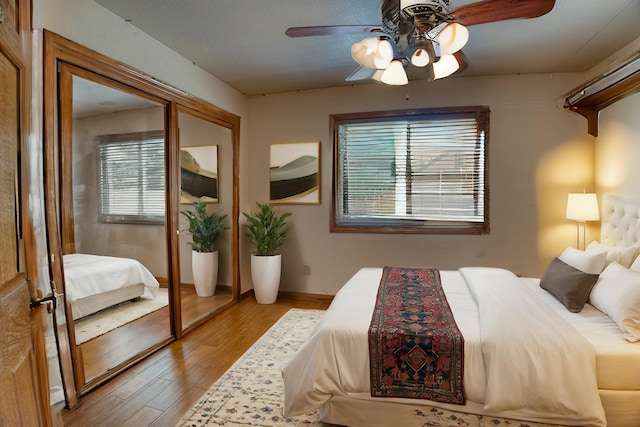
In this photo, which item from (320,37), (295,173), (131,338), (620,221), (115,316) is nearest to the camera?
→ (115,316)

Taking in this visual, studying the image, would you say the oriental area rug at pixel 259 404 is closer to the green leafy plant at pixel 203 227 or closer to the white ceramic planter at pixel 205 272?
the white ceramic planter at pixel 205 272

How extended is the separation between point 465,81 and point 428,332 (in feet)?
10.1

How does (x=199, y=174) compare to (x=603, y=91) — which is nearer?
(x=603, y=91)

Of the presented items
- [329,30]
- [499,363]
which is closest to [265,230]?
[329,30]

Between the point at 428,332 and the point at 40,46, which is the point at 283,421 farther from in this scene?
the point at 40,46

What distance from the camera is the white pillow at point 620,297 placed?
1.79 meters

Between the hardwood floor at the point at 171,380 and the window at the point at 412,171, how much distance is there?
1.72m

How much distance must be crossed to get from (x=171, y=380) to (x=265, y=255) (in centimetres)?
185

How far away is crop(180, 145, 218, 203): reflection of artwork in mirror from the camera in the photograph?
3.21m

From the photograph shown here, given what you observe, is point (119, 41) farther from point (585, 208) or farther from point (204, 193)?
point (585, 208)

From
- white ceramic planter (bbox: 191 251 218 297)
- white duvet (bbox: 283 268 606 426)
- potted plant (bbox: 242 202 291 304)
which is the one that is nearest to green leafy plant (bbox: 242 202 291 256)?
potted plant (bbox: 242 202 291 304)

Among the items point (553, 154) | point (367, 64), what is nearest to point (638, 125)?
point (553, 154)

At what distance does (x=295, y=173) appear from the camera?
4.27m

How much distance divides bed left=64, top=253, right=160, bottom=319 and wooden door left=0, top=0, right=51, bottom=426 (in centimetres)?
124
